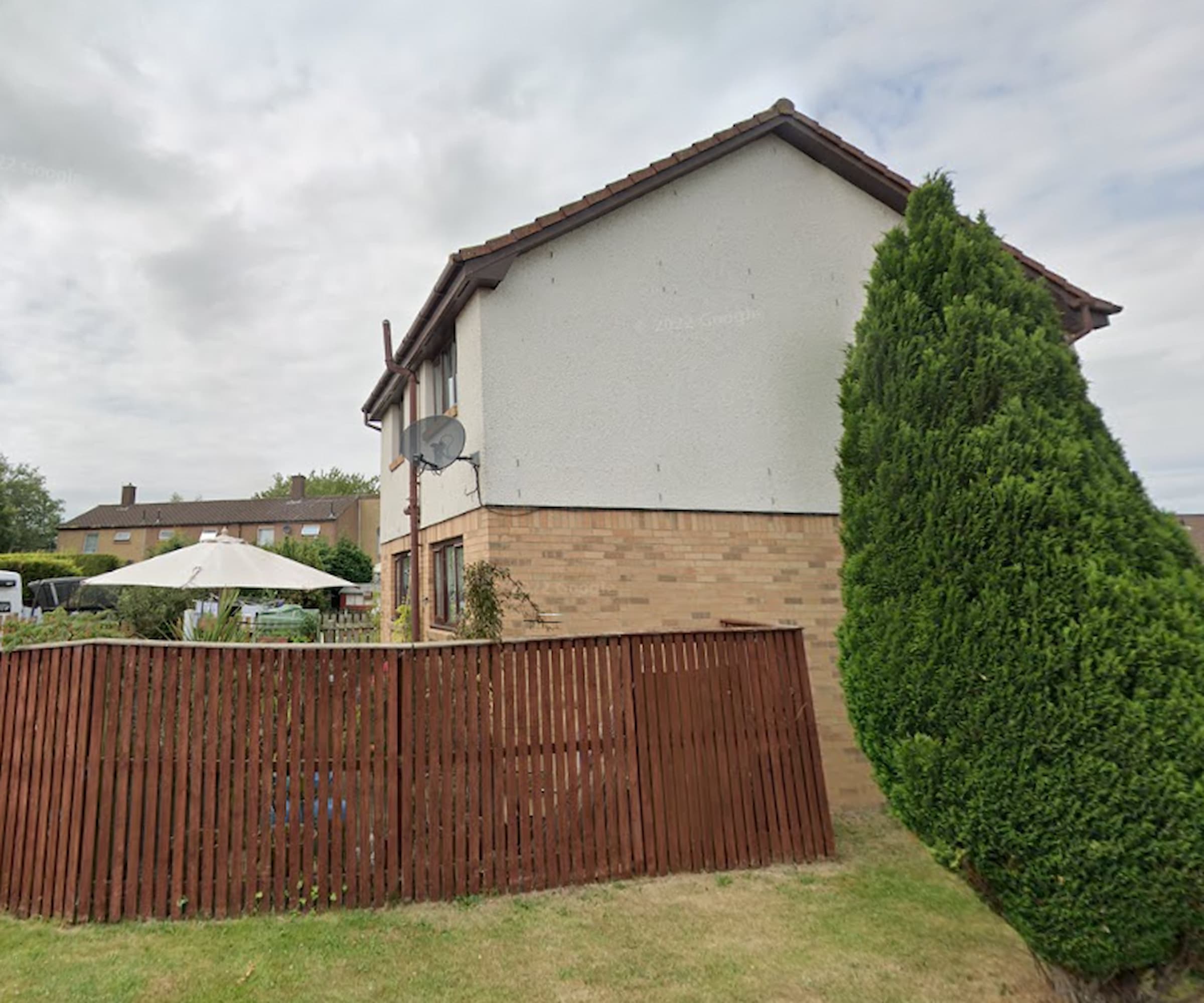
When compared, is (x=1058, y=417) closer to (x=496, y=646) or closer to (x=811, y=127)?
(x=496, y=646)

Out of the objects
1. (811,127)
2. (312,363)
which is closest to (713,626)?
(811,127)

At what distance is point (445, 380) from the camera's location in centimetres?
925

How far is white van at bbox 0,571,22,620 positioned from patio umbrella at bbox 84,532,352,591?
16019 mm

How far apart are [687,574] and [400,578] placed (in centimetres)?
707

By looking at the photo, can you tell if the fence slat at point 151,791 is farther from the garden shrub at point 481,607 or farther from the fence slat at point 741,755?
the fence slat at point 741,755

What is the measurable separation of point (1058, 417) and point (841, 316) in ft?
16.5

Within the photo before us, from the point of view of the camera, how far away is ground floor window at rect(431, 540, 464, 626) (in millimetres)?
8523

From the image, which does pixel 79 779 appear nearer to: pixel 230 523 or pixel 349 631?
pixel 349 631

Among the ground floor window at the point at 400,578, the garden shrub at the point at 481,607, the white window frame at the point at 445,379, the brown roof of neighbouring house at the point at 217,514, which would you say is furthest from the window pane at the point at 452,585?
the brown roof of neighbouring house at the point at 217,514

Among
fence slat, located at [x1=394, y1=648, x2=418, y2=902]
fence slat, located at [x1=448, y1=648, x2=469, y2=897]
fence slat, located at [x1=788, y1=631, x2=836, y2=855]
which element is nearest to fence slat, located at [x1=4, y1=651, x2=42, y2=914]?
fence slat, located at [x1=394, y1=648, x2=418, y2=902]

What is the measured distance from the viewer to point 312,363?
20.2 metres

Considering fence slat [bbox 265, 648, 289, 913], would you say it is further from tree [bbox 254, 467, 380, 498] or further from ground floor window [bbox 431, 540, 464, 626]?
tree [bbox 254, 467, 380, 498]

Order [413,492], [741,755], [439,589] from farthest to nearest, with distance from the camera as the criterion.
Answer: [439,589] → [413,492] → [741,755]

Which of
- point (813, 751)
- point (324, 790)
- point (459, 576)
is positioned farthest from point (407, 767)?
point (459, 576)
